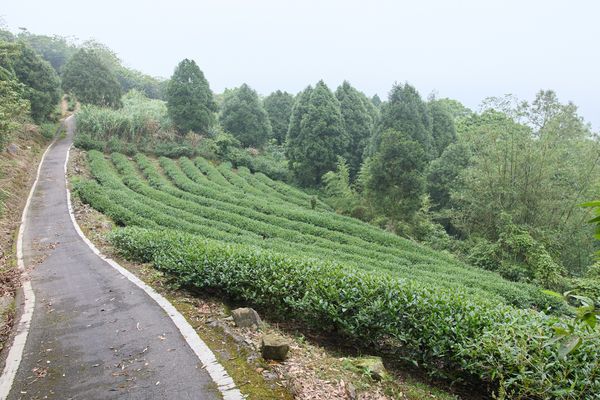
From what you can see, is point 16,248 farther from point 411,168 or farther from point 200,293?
point 411,168

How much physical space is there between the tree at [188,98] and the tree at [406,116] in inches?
692

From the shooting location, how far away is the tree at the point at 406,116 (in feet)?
102

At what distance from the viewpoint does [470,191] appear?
21953mm

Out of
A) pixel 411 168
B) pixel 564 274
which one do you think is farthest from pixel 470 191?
pixel 564 274

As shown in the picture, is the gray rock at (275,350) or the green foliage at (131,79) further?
the green foliage at (131,79)

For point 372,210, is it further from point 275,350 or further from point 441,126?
point 275,350

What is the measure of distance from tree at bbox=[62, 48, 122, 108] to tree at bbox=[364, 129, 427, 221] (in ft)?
103

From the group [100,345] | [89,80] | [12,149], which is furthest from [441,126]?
[89,80]

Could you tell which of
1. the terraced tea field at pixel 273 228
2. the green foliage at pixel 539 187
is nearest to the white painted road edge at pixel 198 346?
the terraced tea field at pixel 273 228

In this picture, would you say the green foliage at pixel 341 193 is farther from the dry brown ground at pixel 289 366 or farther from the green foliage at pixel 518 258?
the dry brown ground at pixel 289 366

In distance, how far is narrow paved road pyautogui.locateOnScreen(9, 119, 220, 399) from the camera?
4434mm

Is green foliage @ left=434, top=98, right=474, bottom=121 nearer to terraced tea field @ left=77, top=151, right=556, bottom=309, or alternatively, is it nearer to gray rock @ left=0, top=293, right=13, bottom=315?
terraced tea field @ left=77, top=151, right=556, bottom=309

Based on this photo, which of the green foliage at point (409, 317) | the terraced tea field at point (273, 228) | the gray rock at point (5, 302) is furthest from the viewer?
the terraced tea field at point (273, 228)

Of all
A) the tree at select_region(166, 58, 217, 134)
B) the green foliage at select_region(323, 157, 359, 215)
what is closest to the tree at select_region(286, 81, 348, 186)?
the green foliage at select_region(323, 157, 359, 215)
